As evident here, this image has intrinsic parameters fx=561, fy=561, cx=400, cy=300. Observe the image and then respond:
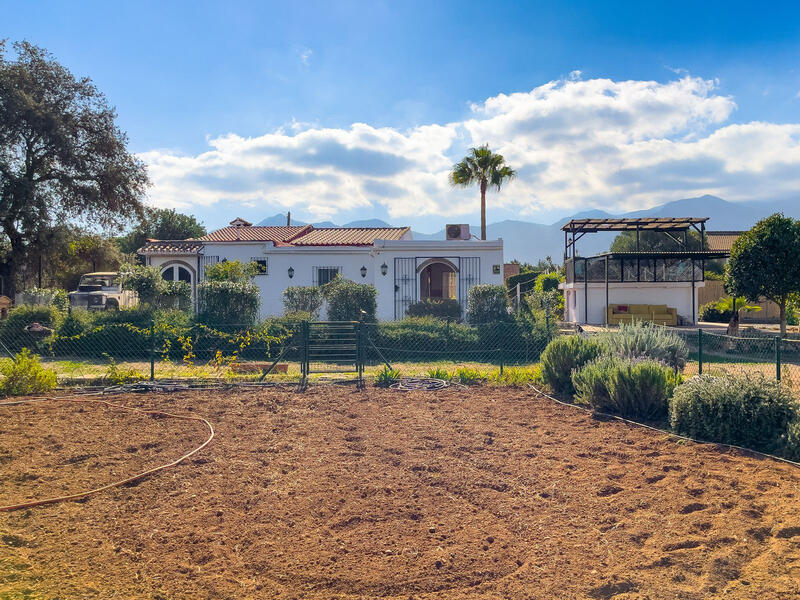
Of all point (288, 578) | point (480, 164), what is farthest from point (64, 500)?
point (480, 164)

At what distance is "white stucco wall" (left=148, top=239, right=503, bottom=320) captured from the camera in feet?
71.0

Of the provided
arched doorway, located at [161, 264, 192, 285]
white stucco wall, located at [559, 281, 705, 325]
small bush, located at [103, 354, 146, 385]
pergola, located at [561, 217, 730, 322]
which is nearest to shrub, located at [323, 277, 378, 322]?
small bush, located at [103, 354, 146, 385]

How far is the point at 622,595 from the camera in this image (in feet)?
11.0

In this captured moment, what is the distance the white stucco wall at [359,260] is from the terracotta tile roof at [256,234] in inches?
54.1

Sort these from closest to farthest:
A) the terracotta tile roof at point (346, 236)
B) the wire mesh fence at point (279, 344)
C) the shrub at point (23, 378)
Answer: the shrub at point (23, 378) < the wire mesh fence at point (279, 344) < the terracotta tile roof at point (346, 236)

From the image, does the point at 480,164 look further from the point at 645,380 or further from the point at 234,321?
the point at 645,380

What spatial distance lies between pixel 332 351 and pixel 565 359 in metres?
6.27

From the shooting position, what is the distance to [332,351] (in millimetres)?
13867

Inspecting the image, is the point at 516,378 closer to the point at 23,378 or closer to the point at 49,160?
the point at 23,378

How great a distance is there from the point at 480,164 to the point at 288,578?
29801 mm

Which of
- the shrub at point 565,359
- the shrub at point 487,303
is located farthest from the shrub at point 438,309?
the shrub at point 565,359

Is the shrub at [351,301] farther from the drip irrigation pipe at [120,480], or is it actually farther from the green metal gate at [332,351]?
the drip irrigation pipe at [120,480]

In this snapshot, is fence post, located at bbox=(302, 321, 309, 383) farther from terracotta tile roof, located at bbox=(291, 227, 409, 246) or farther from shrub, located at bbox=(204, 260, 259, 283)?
terracotta tile roof, located at bbox=(291, 227, 409, 246)

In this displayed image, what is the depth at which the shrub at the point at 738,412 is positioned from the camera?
20.4 ft
